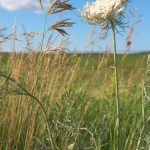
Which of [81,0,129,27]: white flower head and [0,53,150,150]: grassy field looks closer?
[81,0,129,27]: white flower head

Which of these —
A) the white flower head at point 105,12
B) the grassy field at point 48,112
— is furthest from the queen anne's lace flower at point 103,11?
the grassy field at point 48,112

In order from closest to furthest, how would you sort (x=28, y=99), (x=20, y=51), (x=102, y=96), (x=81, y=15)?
(x=81, y=15)
(x=28, y=99)
(x=20, y=51)
(x=102, y=96)

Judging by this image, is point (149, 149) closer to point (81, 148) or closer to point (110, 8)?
point (81, 148)

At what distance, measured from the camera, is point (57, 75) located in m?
3.63

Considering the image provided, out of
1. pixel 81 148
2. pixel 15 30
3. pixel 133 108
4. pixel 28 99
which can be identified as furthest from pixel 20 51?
pixel 81 148

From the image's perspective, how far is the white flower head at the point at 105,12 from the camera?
1.64 m

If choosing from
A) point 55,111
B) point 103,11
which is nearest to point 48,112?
point 55,111

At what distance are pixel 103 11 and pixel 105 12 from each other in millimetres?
15

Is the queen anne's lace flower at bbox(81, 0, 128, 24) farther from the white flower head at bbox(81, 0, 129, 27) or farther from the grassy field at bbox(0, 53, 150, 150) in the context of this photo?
the grassy field at bbox(0, 53, 150, 150)

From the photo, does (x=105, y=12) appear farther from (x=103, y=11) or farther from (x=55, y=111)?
(x=55, y=111)

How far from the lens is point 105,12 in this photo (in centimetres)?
164

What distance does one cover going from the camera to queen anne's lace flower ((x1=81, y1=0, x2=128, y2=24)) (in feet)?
5.39

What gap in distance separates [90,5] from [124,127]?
2.13 m

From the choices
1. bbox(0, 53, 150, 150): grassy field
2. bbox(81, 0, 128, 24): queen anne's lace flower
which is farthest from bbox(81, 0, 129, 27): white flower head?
bbox(0, 53, 150, 150): grassy field
